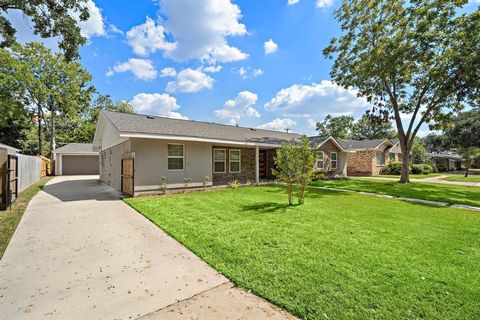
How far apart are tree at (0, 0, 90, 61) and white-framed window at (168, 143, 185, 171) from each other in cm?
567

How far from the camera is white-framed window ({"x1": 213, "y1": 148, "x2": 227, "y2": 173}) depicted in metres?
13.2

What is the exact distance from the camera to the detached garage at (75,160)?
24828 millimetres

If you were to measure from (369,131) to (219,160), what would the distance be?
51315 mm

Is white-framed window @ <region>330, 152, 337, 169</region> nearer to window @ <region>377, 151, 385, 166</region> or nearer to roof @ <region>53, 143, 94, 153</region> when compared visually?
window @ <region>377, 151, 385, 166</region>

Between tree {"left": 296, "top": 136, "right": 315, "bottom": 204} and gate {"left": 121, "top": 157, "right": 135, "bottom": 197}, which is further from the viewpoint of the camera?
gate {"left": 121, "top": 157, "right": 135, "bottom": 197}

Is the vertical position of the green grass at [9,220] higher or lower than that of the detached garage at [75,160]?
lower

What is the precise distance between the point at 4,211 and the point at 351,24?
21.3 meters

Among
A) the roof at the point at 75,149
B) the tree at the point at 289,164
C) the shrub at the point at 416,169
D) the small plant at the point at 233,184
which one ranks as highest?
the roof at the point at 75,149

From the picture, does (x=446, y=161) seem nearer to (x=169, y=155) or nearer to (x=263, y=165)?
(x=263, y=165)

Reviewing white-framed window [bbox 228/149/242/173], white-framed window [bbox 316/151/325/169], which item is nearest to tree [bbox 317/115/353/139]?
white-framed window [bbox 316/151/325/169]

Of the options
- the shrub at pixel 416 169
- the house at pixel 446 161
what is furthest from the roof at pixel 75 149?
the house at pixel 446 161

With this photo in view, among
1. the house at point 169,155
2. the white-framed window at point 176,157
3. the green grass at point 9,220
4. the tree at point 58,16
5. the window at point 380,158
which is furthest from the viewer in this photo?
the window at point 380,158

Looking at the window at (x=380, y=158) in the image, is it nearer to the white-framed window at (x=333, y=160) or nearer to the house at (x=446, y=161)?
the white-framed window at (x=333, y=160)

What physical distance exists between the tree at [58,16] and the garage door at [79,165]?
19.1 meters
